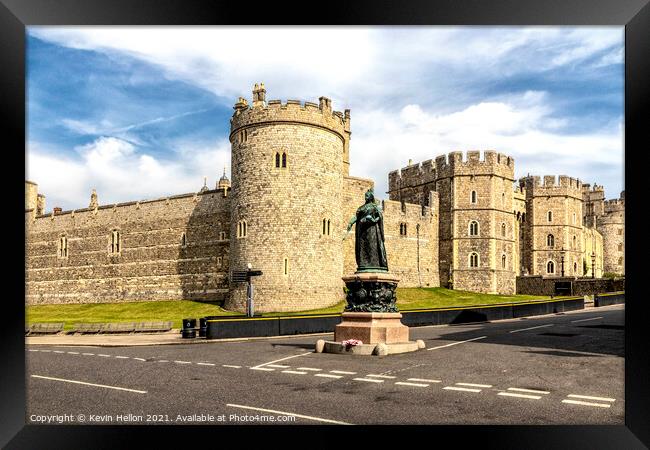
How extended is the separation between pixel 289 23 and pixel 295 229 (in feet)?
86.6

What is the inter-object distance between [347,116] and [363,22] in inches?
1656

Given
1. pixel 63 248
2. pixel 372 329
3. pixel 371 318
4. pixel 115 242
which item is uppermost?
pixel 115 242

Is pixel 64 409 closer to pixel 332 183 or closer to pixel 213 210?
pixel 332 183

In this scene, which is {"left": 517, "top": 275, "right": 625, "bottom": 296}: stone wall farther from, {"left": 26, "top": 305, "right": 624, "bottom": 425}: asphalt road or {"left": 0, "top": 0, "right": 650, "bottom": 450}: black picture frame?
{"left": 0, "top": 0, "right": 650, "bottom": 450}: black picture frame

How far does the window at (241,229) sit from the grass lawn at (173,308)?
179 inches

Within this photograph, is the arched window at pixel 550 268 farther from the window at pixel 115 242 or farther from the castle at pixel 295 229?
the window at pixel 115 242

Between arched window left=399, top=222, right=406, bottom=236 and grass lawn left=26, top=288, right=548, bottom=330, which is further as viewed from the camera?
arched window left=399, top=222, right=406, bottom=236

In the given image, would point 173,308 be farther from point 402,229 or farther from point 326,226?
point 402,229

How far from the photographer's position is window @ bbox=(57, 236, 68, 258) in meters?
52.5

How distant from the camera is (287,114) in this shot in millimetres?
35000

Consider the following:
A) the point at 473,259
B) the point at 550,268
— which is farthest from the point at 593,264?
the point at 473,259

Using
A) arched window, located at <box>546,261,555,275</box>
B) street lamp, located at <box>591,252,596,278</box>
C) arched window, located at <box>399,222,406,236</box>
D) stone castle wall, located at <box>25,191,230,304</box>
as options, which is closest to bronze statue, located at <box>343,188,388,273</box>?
stone castle wall, located at <box>25,191,230,304</box>

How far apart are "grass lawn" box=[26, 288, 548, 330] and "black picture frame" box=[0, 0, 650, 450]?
25.8 m
